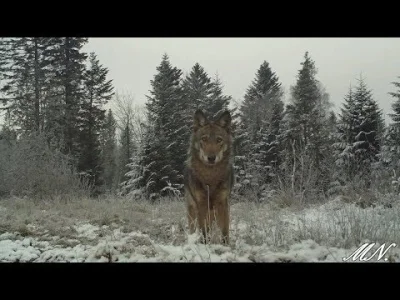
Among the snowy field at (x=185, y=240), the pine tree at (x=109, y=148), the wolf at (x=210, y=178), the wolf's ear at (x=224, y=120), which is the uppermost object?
the pine tree at (x=109, y=148)

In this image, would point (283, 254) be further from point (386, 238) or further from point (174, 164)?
point (174, 164)

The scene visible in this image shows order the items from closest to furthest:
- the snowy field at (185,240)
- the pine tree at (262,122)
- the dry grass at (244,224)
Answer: the snowy field at (185,240) < the dry grass at (244,224) < the pine tree at (262,122)

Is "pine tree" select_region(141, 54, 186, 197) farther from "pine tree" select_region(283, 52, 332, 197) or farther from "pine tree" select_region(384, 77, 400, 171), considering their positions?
"pine tree" select_region(384, 77, 400, 171)

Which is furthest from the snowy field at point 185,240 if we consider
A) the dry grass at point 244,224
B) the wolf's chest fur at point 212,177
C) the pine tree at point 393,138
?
the pine tree at point 393,138

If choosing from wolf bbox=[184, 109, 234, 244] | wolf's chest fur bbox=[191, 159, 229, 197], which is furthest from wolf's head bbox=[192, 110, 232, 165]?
wolf's chest fur bbox=[191, 159, 229, 197]

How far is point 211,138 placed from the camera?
19.4 feet

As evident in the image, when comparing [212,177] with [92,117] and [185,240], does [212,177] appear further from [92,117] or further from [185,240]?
[92,117]

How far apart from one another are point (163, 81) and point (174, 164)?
5801 millimetres

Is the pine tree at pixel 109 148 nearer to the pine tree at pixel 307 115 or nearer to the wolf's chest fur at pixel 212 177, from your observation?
the pine tree at pixel 307 115

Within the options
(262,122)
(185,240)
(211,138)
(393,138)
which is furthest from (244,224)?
(262,122)

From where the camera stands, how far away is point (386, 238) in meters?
4.98

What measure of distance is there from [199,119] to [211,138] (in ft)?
1.76

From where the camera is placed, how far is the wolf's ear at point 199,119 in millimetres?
6216
